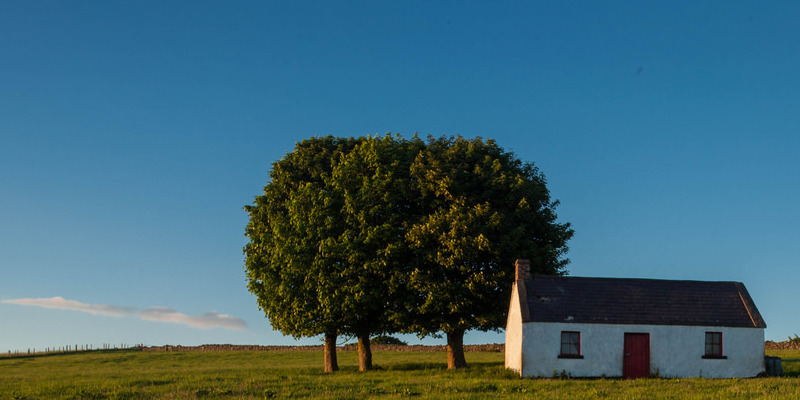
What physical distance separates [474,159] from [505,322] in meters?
10.8

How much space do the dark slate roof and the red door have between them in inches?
32.9

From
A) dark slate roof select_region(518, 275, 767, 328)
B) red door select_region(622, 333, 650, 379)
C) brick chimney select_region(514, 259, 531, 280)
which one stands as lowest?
red door select_region(622, 333, 650, 379)

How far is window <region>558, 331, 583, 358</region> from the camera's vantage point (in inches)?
1377

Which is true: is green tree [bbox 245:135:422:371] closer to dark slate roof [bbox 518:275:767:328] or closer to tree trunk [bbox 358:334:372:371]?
tree trunk [bbox 358:334:372:371]

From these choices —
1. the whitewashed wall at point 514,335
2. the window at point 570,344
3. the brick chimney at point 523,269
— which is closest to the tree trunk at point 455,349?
the whitewashed wall at point 514,335

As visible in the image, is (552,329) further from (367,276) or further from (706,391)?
(367,276)

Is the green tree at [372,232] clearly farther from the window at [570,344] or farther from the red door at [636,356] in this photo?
the red door at [636,356]

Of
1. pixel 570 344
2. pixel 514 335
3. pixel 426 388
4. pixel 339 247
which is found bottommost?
pixel 426 388

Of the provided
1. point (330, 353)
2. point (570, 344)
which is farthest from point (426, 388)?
point (330, 353)

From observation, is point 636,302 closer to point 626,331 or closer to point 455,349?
point 626,331

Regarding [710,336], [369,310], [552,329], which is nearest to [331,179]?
[369,310]

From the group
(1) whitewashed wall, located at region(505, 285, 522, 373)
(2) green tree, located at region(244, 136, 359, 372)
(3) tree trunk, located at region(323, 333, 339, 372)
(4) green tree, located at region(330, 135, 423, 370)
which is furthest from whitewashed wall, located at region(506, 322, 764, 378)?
(3) tree trunk, located at region(323, 333, 339, 372)

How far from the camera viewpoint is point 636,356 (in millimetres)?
35469

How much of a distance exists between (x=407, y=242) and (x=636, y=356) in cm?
1440
